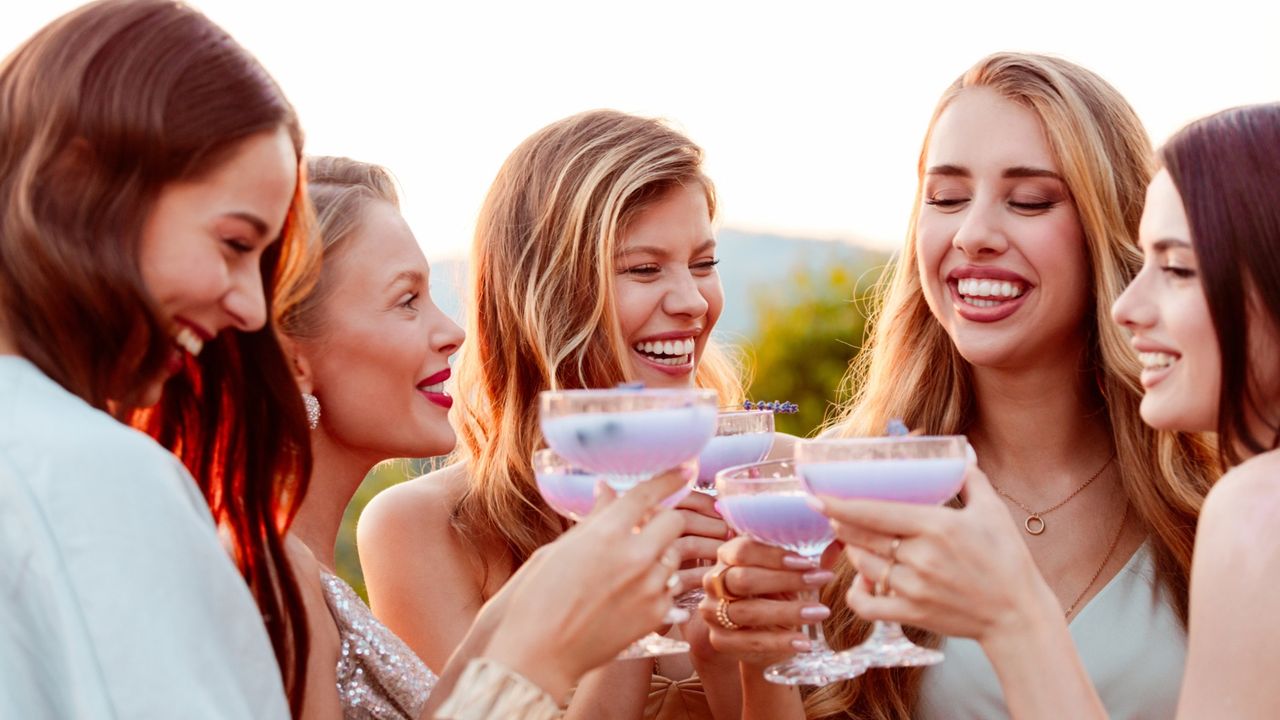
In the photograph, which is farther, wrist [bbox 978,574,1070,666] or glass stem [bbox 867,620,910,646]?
glass stem [bbox 867,620,910,646]

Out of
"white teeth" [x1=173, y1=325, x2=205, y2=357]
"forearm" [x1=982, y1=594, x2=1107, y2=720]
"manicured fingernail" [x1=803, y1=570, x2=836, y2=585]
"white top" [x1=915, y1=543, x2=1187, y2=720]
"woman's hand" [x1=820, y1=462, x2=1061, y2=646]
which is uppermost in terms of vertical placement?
"white teeth" [x1=173, y1=325, x2=205, y2=357]

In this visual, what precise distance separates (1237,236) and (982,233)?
1.34 m

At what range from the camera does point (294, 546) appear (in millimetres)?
3664

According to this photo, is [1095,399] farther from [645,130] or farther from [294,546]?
[294,546]

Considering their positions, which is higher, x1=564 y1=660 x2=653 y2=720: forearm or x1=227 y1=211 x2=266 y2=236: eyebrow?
x1=227 y1=211 x2=266 y2=236: eyebrow

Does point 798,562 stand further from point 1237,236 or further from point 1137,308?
point 1237,236

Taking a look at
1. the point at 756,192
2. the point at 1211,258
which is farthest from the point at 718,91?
the point at 1211,258

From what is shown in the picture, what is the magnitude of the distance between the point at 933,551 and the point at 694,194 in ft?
7.78

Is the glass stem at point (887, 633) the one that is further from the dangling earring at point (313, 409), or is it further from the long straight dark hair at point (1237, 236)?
the dangling earring at point (313, 409)

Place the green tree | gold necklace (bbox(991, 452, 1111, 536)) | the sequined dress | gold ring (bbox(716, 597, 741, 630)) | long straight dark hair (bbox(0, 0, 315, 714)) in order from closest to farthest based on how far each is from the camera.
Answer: long straight dark hair (bbox(0, 0, 315, 714)) < gold ring (bbox(716, 597, 741, 630)) < the sequined dress < gold necklace (bbox(991, 452, 1111, 536)) < the green tree

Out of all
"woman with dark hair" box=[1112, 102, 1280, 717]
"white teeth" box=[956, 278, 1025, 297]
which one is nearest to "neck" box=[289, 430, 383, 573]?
"white teeth" box=[956, 278, 1025, 297]

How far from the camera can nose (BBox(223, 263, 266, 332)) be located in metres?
2.81

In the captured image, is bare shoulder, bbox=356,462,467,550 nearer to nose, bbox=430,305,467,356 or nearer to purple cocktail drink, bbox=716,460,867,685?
nose, bbox=430,305,467,356

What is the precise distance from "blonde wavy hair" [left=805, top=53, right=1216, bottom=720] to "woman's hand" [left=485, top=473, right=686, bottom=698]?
1.68 metres
